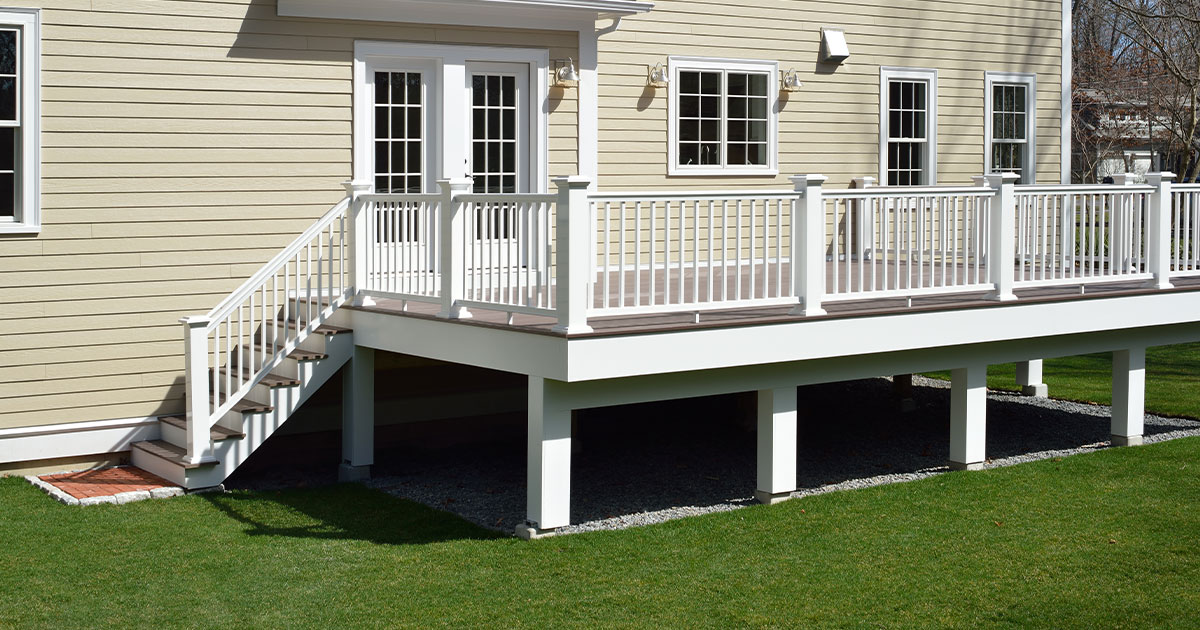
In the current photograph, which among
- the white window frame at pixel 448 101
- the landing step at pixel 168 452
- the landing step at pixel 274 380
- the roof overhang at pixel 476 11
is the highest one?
the roof overhang at pixel 476 11

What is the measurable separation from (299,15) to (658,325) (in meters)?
4.10

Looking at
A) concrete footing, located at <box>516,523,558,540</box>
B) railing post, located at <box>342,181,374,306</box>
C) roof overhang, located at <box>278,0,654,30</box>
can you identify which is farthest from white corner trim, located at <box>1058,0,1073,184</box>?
concrete footing, located at <box>516,523,558,540</box>

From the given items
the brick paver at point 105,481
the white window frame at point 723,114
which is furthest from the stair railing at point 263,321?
the white window frame at point 723,114

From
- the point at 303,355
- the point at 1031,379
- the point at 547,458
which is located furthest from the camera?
the point at 1031,379

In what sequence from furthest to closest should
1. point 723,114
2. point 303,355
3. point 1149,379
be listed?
point 1149,379 < point 723,114 < point 303,355

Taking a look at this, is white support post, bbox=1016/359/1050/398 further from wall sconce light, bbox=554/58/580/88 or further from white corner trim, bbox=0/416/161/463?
white corner trim, bbox=0/416/161/463

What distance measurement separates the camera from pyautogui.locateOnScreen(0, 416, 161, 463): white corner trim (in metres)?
9.32

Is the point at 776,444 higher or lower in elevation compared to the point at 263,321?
lower

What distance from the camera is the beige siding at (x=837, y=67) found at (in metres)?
Answer: 11.9

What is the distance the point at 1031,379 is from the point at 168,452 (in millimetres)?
9266

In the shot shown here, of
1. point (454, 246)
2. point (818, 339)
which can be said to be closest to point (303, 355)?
point (454, 246)

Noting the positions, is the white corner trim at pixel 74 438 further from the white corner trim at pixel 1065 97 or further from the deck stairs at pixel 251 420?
the white corner trim at pixel 1065 97

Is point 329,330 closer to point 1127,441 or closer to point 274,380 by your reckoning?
point 274,380

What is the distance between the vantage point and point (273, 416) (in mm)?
9258
